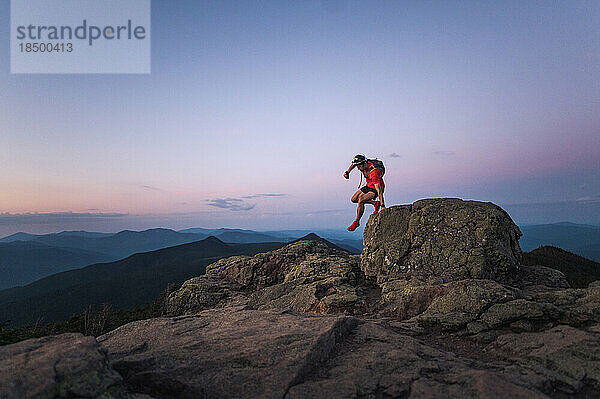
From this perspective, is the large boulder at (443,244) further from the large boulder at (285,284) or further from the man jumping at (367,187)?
the man jumping at (367,187)

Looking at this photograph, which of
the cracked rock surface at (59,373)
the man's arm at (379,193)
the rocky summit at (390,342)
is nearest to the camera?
the cracked rock surface at (59,373)

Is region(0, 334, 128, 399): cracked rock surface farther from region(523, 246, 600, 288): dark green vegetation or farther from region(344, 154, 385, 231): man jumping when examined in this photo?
region(523, 246, 600, 288): dark green vegetation

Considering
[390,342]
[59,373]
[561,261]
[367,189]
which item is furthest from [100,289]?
[561,261]

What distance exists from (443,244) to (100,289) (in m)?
101

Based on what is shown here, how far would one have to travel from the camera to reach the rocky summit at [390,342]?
420 centimetres

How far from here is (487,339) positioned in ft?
22.5

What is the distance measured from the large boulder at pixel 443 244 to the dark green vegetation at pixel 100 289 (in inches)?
1959

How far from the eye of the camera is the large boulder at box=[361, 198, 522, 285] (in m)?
11.3

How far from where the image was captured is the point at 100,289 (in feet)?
281

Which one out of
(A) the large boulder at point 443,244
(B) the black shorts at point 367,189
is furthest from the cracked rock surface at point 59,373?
Result: (B) the black shorts at point 367,189

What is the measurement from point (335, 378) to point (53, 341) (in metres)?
4.72

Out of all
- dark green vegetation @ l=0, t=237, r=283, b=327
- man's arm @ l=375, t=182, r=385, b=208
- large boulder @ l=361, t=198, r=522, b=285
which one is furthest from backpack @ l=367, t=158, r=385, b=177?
dark green vegetation @ l=0, t=237, r=283, b=327

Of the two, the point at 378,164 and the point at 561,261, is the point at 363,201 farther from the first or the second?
the point at 561,261

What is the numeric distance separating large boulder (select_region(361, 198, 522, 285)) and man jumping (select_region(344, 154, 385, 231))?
254 centimetres
